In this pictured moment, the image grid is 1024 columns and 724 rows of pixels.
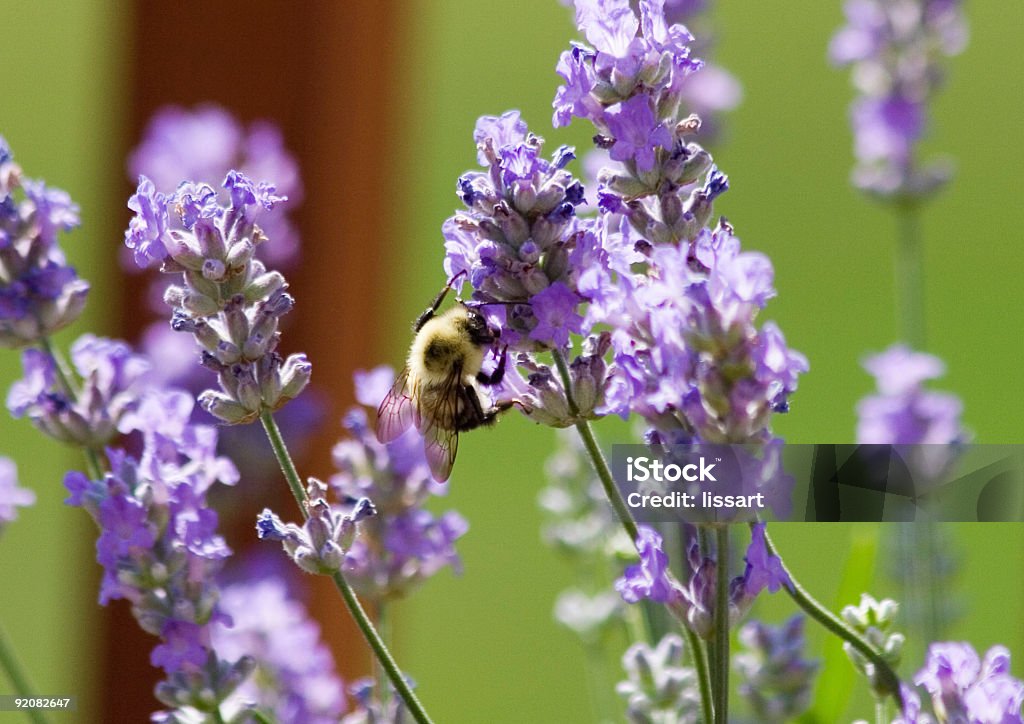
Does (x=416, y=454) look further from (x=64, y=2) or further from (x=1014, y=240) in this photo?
(x=1014, y=240)

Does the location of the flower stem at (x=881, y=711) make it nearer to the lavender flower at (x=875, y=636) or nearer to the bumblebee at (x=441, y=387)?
the lavender flower at (x=875, y=636)

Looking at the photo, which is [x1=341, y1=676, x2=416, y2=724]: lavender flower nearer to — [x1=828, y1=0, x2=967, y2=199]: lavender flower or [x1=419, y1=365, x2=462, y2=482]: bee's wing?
[x1=419, y1=365, x2=462, y2=482]: bee's wing

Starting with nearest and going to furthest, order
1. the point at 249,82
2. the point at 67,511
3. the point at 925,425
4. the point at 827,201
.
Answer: the point at 925,425 < the point at 249,82 < the point at 67,511 < the point at 827,201

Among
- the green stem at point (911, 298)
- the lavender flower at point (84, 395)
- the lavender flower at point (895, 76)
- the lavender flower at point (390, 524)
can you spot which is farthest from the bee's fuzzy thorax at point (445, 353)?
the lavender flower at point (895, 76)

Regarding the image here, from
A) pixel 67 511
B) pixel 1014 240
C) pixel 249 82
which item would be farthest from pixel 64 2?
pixel 1014 240

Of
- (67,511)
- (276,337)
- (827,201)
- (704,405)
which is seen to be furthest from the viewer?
(827,201)

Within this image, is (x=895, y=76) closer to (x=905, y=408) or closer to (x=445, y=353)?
(x=905, y=408)

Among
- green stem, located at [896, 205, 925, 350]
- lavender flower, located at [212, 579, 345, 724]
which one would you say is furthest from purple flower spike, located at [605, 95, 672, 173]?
green stem, located at [896, 205, 925, 350]
